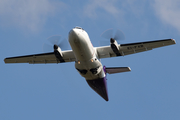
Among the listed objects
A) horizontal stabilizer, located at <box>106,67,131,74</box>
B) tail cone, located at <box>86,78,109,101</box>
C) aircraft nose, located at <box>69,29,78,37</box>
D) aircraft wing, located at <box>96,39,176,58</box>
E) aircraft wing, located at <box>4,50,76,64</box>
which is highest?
aircraft wing, located at <box>4,50,76,64</box>

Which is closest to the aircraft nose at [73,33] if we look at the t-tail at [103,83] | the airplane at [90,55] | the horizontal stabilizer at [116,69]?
the airplane at [90,55]

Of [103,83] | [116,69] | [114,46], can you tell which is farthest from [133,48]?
[103,83]

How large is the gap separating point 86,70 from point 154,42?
22.2 ft

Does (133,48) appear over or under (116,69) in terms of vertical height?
over

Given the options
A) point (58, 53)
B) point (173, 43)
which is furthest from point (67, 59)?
point (173, 43)

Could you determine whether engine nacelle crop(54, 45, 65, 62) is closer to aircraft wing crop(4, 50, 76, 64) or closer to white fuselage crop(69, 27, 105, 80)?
aircraft wing crop(4, 50, 76, 64)

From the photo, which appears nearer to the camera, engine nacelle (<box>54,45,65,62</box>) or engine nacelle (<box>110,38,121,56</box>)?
engine nacelle (<box>110,38,121,56</box>)

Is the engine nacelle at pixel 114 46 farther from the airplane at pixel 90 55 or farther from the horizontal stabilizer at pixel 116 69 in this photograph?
the horizontal stabilizer at pixel 116 69

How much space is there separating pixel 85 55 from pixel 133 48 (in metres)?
5.16

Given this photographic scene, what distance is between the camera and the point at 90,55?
2261cm

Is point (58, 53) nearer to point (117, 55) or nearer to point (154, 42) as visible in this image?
point (117, 55)

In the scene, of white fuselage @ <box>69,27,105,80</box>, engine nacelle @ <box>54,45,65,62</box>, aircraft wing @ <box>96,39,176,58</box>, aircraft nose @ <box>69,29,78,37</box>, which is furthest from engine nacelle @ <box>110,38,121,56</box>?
engine nacelle @ <box>54,45,65,62</box>

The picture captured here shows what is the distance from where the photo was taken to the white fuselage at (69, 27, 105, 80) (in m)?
21.2

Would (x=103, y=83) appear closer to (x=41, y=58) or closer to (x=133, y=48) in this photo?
(x=133, y=48)
